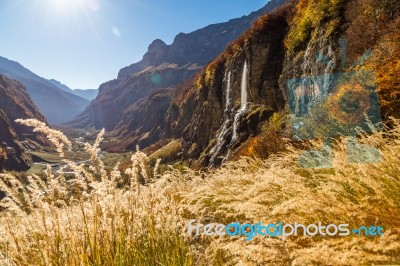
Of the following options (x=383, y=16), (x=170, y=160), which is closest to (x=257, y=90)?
(x=383, y=16)

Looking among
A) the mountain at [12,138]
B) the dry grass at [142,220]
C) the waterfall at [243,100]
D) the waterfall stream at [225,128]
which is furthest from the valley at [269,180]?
the mountain at [12,138]

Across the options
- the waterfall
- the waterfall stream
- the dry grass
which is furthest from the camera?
the waterfall stream

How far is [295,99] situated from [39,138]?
200 metres

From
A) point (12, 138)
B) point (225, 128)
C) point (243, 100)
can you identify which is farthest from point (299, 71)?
point (12, 138)

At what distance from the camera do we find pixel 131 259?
316 centimetres

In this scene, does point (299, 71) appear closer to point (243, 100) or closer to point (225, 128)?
point (243, 100)

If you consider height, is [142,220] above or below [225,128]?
above

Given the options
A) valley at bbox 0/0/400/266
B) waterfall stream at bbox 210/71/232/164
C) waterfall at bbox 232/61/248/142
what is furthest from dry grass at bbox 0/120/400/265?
waterfall stream at bbox 210/71/232/164

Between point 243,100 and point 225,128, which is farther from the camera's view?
point 225,128

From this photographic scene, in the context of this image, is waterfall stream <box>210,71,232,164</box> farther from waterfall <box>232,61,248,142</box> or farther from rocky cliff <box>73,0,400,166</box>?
waterfall <box>232,61,248,142</box>

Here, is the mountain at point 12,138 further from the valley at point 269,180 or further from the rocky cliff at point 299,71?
the valley at point 269,180

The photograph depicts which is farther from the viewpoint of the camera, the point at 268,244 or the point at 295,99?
the point at 295,99

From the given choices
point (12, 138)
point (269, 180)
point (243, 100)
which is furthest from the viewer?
point (12, 138)

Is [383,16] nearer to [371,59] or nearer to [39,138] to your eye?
[371,59]
